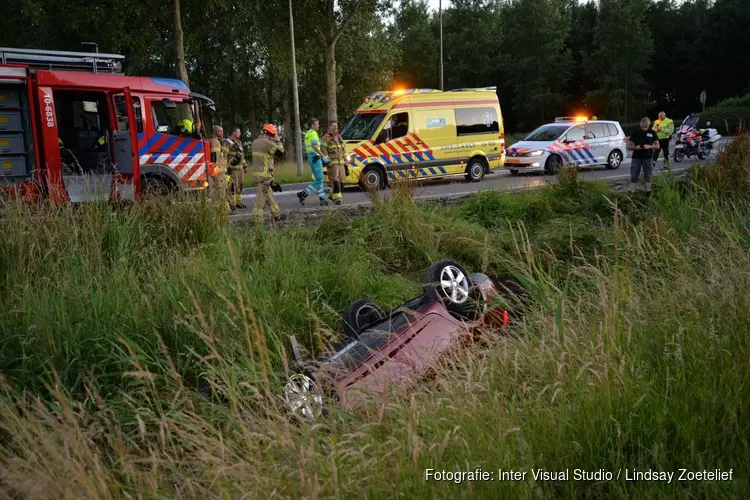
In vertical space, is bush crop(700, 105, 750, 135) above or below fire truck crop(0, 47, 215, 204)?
above

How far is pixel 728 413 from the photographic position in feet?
8.11

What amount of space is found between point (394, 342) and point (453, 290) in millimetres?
930

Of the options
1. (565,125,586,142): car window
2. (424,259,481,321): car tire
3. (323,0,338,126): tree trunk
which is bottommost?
(424,259,481,321): car tire

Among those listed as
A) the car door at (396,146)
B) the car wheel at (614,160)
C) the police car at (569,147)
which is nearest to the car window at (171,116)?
the car door at (396,146)

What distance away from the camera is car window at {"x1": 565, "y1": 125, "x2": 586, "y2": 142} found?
59.8 ft

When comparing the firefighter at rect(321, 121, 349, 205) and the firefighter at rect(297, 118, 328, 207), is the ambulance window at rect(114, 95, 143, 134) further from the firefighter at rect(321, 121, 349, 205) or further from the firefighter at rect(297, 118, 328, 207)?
the firefighter at rect(321, 121, 349, 205)

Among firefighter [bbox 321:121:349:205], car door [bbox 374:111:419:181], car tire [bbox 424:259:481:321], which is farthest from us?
car door [bbox 374:111:419:181]

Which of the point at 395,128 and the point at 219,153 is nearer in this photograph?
the point at 219,153

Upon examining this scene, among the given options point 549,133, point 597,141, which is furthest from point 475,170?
point 597,141

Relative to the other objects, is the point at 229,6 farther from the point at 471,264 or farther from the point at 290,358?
the point at 290,358


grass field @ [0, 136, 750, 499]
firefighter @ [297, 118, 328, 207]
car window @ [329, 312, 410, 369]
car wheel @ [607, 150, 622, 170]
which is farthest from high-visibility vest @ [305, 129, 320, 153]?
car wheel @ [607, 150, 622, 170]

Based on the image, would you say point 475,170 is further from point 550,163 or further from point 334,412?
point 334,412

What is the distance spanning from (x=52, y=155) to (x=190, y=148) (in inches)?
95.5

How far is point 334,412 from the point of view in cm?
267
